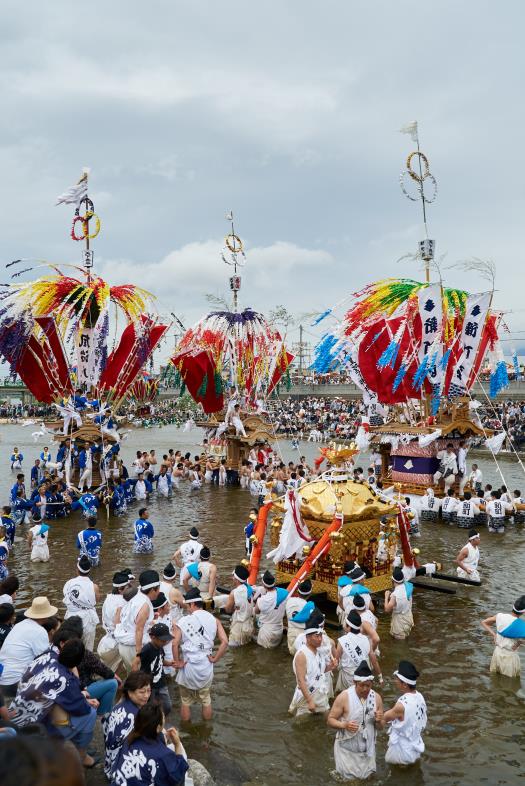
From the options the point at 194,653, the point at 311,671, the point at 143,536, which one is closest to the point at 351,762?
the point at 311,671

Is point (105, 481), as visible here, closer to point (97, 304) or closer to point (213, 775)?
point (97, 304)

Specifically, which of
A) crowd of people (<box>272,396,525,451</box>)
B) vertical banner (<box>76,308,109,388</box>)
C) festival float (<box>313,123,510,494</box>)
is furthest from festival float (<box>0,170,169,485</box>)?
crowd of people (<box>272,396,525,451</box>)

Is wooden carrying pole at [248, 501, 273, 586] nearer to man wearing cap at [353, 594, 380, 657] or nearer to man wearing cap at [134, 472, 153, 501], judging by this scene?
man wearing cap at [353, 594, 380, 657]

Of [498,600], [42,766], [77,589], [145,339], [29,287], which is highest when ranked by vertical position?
[29,287]

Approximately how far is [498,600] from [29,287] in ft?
50.4

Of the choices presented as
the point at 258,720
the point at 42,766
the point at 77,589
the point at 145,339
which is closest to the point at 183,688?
the point at 258,720

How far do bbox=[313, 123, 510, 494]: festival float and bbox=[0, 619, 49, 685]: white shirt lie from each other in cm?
1188

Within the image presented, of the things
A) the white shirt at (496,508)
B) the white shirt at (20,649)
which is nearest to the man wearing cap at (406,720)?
the white shirt at (20,649)

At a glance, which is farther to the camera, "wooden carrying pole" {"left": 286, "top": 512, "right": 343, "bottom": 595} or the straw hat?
"wooden carrying pole" {"left": 286, "top": 512, "right": 343, "bottom": 595}

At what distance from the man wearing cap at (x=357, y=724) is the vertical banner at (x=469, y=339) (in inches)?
542

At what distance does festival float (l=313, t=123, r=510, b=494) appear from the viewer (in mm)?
16969

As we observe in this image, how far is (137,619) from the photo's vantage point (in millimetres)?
6113

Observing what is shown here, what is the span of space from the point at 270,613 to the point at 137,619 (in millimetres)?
2341

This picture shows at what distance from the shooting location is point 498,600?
9.87m
